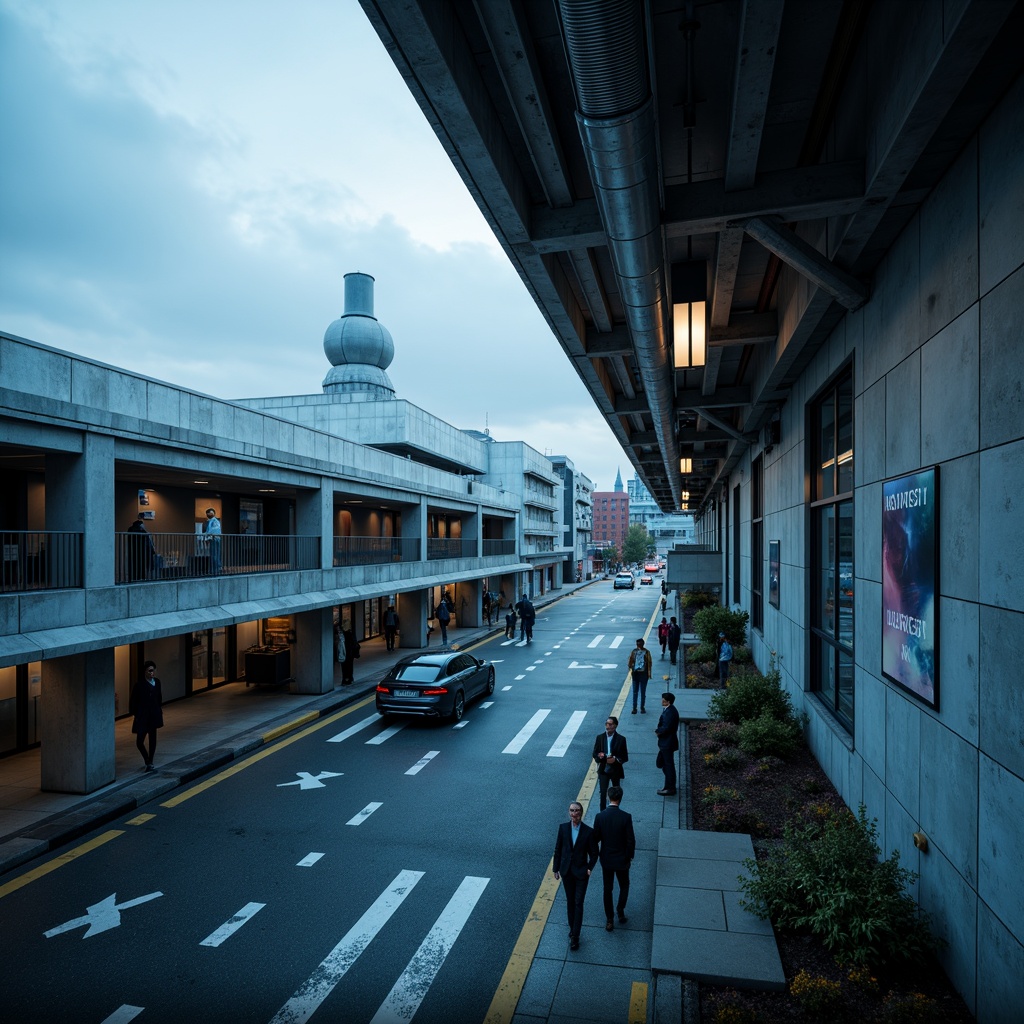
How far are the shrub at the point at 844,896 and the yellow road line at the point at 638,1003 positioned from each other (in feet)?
5.09

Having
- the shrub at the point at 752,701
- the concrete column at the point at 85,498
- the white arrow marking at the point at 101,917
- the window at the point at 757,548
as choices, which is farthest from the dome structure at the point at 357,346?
the white arrow marking at the point at 101,917

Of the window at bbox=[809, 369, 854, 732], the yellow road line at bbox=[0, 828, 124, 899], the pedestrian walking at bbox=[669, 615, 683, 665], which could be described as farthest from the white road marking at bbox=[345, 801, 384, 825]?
the pedestrian walking at bbox=[669, 615, 683, 665]

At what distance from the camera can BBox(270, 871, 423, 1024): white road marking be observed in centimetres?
578

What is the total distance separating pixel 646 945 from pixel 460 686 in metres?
10.2

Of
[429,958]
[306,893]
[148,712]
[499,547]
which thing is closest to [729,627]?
[148,712]

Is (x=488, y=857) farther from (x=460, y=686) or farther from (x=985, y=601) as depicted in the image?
(x=460, y=686)

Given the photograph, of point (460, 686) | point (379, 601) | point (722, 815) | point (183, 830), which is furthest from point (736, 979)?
point (379, 601)

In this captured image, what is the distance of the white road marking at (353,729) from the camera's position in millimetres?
14570

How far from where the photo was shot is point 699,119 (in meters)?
6.33

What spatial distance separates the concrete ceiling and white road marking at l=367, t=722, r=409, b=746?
10.3 m

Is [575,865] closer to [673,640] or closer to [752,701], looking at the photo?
[752,701]

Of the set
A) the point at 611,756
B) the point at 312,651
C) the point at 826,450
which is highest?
the point at 826,450

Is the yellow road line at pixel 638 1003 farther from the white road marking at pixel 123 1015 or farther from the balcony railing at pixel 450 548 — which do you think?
the balcony railing at pixel 450 548

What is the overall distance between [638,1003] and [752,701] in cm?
885
